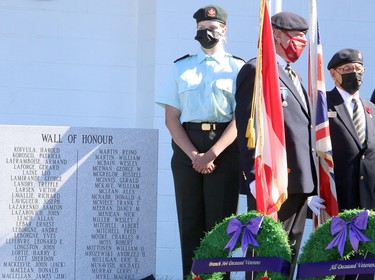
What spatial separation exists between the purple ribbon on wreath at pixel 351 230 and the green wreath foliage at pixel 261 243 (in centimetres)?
23

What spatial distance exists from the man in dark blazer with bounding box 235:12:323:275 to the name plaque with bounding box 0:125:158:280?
1364mm

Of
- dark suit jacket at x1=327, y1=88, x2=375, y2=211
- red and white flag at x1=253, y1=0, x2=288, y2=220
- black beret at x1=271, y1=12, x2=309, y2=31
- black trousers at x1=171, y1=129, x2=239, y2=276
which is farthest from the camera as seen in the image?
black trousers at x1=171, y1=129, x2=239, y2=276

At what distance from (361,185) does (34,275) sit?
89.7 inches

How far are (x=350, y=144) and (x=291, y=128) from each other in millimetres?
569

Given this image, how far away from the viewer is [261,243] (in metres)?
5.19

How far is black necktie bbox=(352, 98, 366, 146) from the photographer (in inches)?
250

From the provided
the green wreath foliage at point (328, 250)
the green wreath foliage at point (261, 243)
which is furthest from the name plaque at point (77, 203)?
the green wreath foliage at point (328, 250)

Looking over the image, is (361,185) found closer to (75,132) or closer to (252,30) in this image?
(75,132)

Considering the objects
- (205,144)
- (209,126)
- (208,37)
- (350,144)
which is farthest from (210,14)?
(350,144)

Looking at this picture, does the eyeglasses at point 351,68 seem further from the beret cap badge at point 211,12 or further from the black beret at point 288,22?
the beret cap badge at point 211,12

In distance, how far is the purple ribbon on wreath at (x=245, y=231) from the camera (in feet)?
17.0

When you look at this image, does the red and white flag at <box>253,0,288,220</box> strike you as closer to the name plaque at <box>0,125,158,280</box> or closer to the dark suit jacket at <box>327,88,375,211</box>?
the dark suit jacket at <box>327,88,375,211</box>

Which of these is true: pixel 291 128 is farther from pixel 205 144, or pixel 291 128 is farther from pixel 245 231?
pixel 245 231

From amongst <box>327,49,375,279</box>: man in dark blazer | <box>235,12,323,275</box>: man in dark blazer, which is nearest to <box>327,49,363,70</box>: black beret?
<box>327,49,375,279</box>: man in dark blazer
